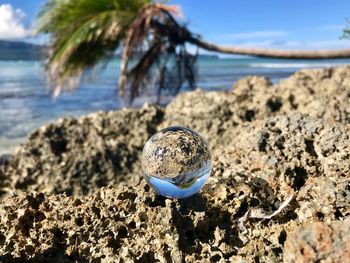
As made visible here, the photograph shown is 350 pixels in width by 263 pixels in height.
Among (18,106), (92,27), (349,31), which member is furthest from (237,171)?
(18,106)

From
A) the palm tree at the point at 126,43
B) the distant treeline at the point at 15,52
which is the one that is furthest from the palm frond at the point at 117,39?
the distant treeline at the point at 15,52

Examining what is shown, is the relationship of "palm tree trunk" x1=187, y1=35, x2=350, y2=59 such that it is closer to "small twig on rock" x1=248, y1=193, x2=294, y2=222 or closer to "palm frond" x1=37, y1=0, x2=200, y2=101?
"palm frond" x1=37, y1=0, x2=200, y2=101

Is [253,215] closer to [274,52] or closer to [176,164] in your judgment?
[176,164]

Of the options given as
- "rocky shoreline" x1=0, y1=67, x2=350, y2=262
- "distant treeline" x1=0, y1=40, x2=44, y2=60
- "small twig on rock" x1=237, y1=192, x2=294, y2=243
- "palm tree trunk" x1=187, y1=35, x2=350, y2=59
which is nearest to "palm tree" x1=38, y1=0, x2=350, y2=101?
"palm tree trunk" x1=187, y1=35, x2=350, y2=59

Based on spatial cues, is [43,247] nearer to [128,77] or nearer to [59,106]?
[128,77]

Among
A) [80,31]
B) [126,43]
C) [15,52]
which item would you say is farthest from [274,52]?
[15,52]
